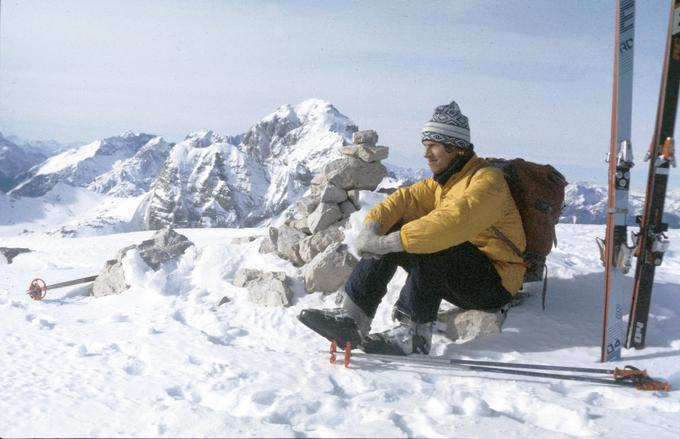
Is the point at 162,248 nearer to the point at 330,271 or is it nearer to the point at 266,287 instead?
the point at 266,287

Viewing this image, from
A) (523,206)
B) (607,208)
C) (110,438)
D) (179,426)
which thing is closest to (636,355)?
(607,208)

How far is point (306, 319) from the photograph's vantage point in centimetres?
401

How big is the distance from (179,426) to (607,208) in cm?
352

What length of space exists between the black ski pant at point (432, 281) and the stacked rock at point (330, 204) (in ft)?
8.29

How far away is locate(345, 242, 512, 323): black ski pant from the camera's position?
3.97 metres

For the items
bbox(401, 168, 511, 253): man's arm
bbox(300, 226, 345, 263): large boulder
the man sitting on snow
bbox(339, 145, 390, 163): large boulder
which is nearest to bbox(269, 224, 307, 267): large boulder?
bbox(300, 226, 345, 263): large boulder

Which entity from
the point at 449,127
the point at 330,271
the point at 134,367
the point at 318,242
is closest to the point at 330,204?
the point at 318,242

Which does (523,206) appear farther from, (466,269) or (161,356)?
(161,356)

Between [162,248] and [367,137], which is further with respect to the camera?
[162,248]

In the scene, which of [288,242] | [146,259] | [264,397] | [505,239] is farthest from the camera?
[146,259]

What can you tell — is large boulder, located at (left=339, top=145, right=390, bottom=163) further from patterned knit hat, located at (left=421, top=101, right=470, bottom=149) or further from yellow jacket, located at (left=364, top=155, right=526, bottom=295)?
patterned knit hat, located at (left=421, top=101, right=470, bottom=149)

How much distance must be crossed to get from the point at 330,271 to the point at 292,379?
282cm

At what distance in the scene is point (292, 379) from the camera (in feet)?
11.3

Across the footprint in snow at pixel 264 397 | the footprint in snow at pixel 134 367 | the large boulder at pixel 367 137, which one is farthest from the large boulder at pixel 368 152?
the footprint in snow at pixel 264 397
